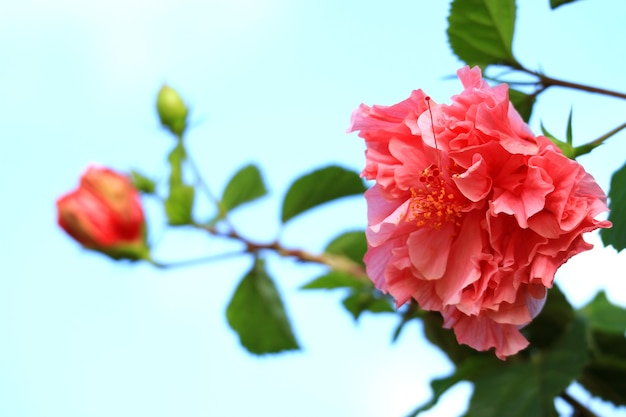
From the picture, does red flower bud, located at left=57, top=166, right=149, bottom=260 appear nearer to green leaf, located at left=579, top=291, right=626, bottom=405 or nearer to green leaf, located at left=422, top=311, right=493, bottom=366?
green leaf, located at left=422, top=311, right=493, bottom=366

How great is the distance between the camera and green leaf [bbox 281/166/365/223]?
89 cm

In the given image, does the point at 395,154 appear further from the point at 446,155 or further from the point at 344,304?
the point at 344,304

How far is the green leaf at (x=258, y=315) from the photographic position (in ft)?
2.98

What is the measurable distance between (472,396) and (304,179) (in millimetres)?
303

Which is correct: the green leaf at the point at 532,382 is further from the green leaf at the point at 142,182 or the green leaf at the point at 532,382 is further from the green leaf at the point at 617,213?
the green leaf at the point at 142,182

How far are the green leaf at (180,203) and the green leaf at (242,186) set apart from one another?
7cm

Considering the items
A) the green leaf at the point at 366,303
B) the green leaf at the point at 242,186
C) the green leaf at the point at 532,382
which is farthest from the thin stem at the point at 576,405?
the green leaf at the point at 242,186

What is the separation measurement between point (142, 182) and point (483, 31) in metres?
0.47

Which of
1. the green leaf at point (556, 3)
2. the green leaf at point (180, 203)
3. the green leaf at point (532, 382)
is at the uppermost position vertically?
the green leaf at point (556, 3)

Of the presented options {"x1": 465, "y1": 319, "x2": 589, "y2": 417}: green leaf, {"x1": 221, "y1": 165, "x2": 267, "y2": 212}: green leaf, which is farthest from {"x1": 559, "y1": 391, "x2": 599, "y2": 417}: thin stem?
{"x1": 221, "y1": 165, "x2": 267, "y2": 212}: green leaf

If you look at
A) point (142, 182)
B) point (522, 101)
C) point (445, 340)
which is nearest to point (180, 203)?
point (142, 182)

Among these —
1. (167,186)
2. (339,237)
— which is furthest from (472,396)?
(167,186)

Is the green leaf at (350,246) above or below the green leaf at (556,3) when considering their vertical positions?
below

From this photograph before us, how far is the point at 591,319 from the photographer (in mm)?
846
